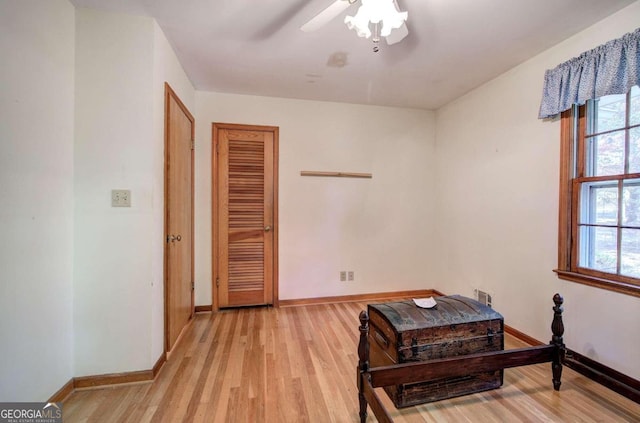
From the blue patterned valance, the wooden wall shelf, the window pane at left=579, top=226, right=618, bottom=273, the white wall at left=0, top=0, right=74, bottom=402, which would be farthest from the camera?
the wooden wall shelf

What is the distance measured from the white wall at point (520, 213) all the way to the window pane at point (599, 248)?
0.17 meters

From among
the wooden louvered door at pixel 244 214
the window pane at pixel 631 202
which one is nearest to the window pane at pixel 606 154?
the window pane at pixel 631 202

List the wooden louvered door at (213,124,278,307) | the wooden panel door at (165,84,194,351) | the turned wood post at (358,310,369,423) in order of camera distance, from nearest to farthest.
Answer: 1. the turned wood post at (358,310,369,423)
2. the wooden panel door at (165,84,194,351)
3. the wooden louvered door at (213,124,278,307)

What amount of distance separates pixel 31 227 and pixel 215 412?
56.4 inches

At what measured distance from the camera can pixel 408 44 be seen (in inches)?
80.3

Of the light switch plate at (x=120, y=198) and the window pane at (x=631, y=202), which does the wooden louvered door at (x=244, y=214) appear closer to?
the light switch plate at (x=120, y=198)

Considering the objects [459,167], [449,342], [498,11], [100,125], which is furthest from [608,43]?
[100,125]

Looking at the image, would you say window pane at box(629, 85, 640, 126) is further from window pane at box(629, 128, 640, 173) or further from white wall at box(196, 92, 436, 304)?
white wall at box(196, 92, 436, 304)

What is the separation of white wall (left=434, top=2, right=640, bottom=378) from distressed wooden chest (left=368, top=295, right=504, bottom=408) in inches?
30.5

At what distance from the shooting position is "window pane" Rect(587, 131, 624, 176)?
1.79 metres

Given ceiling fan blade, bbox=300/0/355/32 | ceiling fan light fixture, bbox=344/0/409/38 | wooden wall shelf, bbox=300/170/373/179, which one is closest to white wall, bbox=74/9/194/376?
ceiling fan blade, bbox=300/0/355/32

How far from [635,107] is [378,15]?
1850 mm

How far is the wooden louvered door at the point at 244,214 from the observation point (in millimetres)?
2994

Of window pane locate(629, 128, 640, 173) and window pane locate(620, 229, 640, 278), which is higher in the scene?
window pane locate(629, 128, 640, 173)
